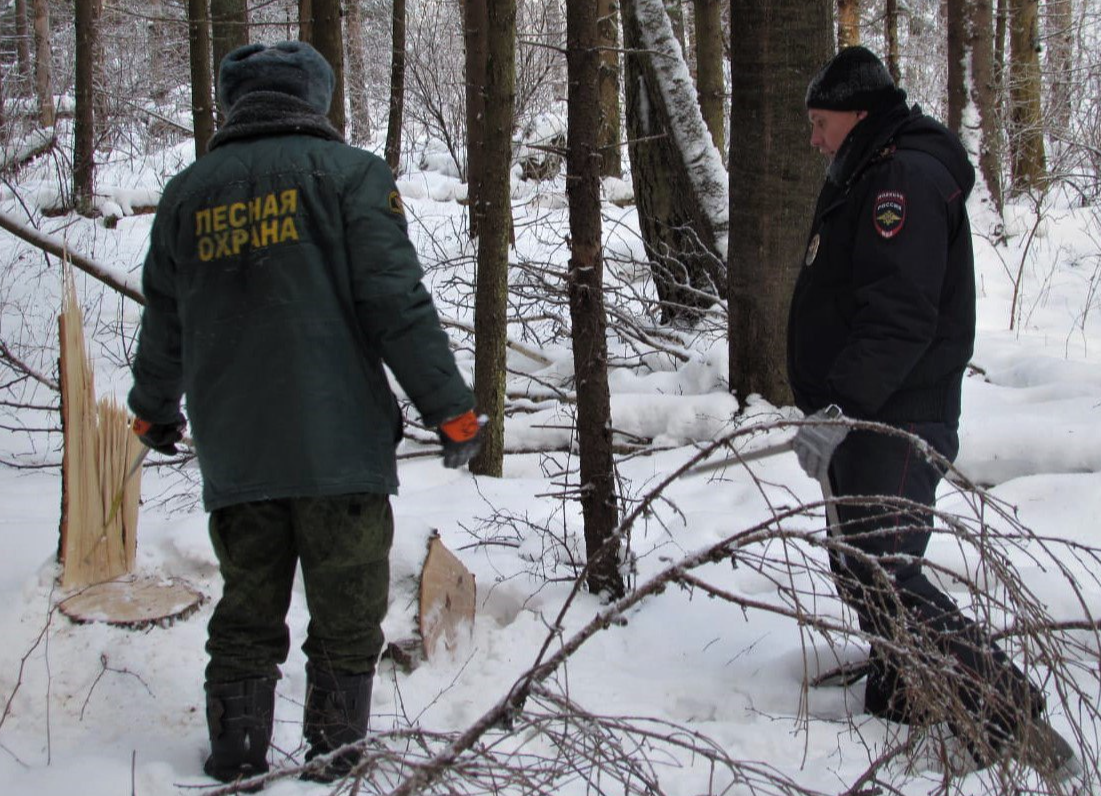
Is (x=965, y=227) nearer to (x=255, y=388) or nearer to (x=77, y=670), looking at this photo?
(x=255, y=388)

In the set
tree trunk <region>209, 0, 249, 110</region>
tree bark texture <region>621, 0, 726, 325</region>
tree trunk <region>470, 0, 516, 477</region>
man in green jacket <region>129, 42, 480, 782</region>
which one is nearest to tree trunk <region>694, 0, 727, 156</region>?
tree bark texture <region>621, 0, 726, 325</region>

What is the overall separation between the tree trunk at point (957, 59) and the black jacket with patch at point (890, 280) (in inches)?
382

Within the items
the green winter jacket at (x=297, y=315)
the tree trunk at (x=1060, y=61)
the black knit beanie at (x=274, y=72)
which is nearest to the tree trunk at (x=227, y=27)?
the black knit beanie at (x=274, y=72)

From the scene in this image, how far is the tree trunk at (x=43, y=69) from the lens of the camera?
15125 mm

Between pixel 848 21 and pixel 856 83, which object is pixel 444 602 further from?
pixel 848 21

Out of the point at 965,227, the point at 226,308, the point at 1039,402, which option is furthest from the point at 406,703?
the point at 1039,402

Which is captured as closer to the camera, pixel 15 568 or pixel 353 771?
pixel 353 771

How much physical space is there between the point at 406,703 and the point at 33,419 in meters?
6.31

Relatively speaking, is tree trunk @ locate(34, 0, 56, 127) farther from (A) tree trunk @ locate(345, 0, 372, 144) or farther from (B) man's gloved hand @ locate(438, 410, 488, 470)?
(B) man's gloved hand @ locate(438, 410, 488, 470)

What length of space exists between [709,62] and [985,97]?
12.6ft

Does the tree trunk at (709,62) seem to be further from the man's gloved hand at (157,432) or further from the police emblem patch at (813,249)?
the man's gloved hand at (157,432)

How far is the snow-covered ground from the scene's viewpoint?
250 centimetres

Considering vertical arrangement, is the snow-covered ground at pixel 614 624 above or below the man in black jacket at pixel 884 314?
below

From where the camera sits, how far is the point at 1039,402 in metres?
5.10
